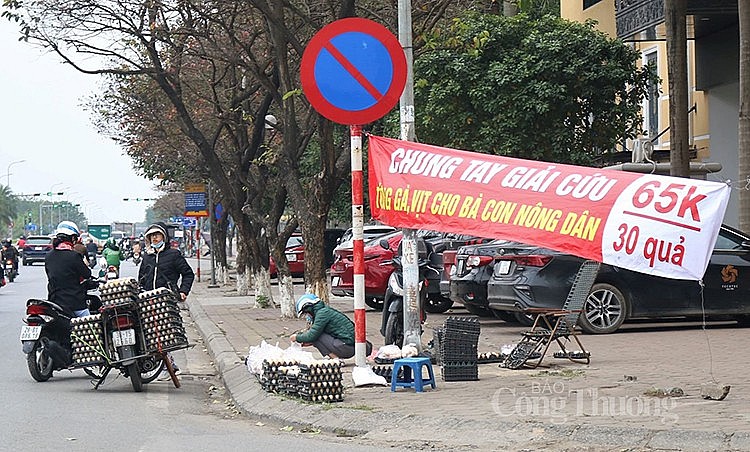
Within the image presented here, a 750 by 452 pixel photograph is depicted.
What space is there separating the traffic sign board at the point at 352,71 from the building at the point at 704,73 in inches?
516

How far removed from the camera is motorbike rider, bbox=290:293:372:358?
12.3m

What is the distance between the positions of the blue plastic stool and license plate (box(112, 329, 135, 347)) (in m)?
3.12

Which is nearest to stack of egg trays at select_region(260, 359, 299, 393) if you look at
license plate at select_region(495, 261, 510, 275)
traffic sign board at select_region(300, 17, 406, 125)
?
traffic sign board at select_region(300, 17, 406, 125)

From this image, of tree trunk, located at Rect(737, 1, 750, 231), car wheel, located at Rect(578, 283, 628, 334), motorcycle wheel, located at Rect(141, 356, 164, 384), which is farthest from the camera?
tree trunk, located at Rect(737, 1, 750, 231)

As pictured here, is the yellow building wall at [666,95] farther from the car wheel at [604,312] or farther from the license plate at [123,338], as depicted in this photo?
the license plate at [123,338]

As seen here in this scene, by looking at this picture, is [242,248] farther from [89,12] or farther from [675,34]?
[675,34]

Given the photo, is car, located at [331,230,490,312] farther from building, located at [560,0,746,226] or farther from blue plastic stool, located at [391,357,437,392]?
blue plastic stool, located at [391,357,437,392]

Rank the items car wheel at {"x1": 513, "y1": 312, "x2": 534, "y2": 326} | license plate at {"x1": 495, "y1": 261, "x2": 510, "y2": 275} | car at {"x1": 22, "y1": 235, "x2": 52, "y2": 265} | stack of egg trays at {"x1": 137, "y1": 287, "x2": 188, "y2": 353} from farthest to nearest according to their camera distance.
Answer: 1. car at {"x1": 22, "y1": 235, "x2": 52, "y2": 265}
2. car wheel at {"x1": 513, "y1": 312, "x2": 534, "y2": 326}
3. license plate at {"x1": 495, "y1": 261, "x2": 510, "y2": 275}
4. stack of egg trays at {"x1": 137, "y1": 287, "x2": 188, "y2": 353}

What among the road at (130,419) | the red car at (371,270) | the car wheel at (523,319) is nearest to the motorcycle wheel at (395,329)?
the road at (130,419)

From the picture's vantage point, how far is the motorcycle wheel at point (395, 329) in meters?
13.9

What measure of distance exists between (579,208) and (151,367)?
570cm

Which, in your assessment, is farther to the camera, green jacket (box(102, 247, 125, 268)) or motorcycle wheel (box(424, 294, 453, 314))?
A: green jacket (box(102, 247, 125, 268))

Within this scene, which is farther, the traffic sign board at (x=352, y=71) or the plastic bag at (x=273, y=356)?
the plastic bag at (x=273, y=356)

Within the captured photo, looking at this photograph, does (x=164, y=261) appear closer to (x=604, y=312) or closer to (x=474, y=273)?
(x=474, y=273)
